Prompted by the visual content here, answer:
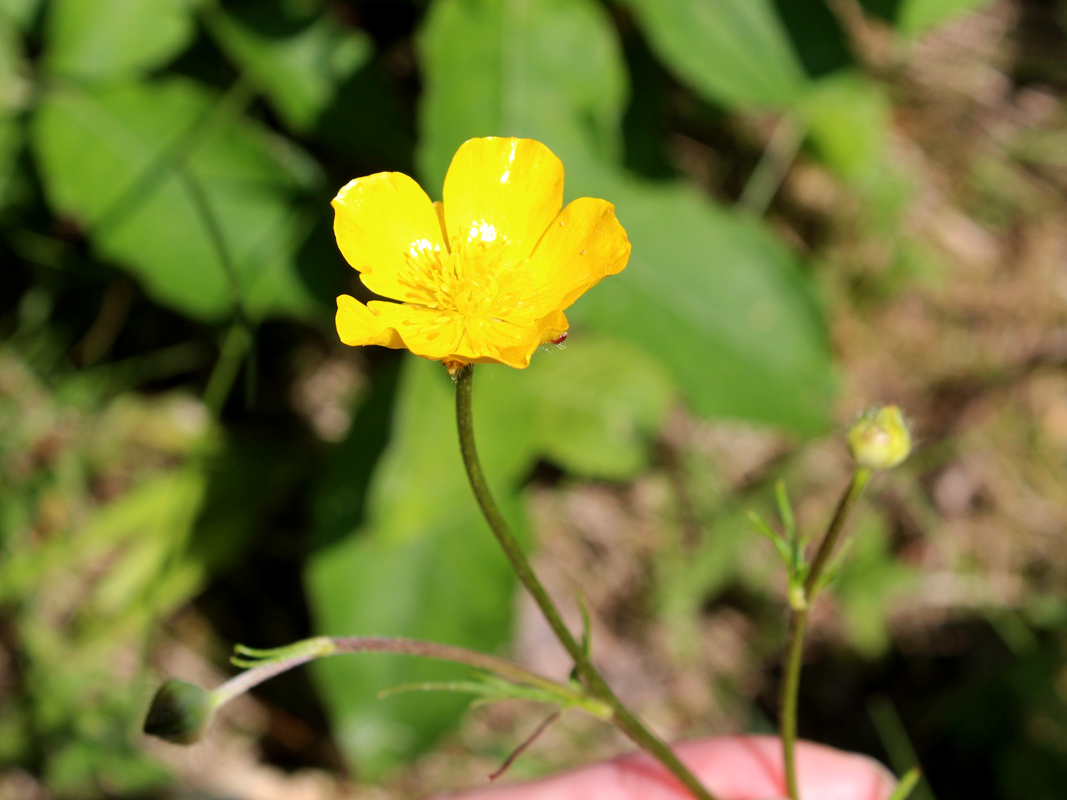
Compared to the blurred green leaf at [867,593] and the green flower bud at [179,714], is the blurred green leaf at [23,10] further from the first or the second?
the blurred green leaf at [867,593]

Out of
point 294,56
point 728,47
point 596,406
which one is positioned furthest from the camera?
point 596,406

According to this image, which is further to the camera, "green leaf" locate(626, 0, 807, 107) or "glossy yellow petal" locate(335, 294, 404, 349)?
"green leaf" locate(626, 0, 807, 107)

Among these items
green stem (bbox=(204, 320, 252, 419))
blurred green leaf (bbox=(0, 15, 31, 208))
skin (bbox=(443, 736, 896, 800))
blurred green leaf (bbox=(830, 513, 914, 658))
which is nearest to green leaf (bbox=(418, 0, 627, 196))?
green stem (bbox=(204, 320, 252, 419))

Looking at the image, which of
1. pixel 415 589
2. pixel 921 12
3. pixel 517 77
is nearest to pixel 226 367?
pixel 415 589

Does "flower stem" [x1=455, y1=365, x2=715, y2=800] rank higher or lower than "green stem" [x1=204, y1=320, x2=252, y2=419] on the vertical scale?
higher

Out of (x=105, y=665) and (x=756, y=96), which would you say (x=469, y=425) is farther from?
(x=105, y=665)

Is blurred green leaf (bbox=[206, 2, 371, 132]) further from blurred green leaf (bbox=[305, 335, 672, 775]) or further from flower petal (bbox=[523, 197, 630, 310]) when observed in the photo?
flower petal (bbox=[523, 197, 630, 310])

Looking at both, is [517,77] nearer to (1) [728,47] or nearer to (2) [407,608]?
(1) [728,47]
